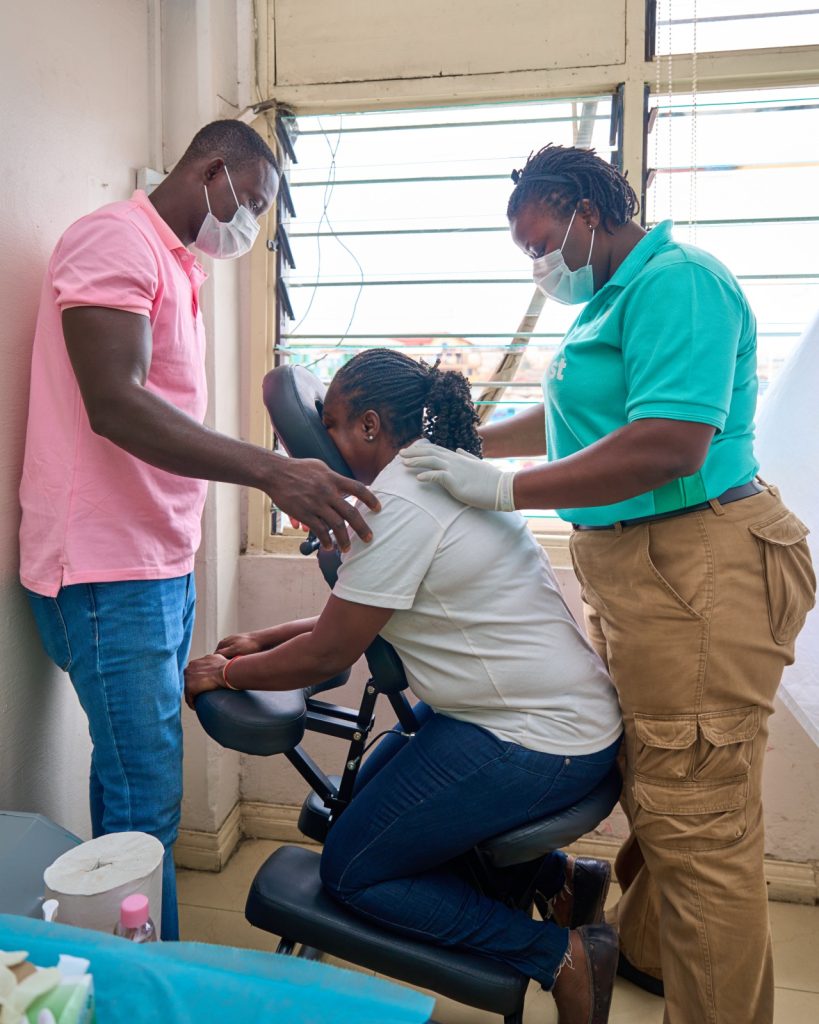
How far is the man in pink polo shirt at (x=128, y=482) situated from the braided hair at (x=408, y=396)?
0.54 feet

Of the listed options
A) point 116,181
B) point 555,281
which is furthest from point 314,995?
point 116,181

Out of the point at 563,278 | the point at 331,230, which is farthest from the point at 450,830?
the point at 331,230

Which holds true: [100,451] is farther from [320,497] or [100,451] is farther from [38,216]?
[38,216]

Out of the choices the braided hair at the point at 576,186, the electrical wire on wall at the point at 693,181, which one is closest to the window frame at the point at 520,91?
the electrical wire on wall at the point at 693,181

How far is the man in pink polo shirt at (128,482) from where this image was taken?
3.98 feet

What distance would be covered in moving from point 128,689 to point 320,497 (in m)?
0.46

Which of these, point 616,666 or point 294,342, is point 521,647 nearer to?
point 616,666

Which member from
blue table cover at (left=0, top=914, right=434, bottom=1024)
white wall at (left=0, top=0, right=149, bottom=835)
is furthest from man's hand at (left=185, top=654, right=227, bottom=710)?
blue table cover at (left=0, top=914, right=434, bottom=1024)

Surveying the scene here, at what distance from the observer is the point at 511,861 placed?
4.20 feet

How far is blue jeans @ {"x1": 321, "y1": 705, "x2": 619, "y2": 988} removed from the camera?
4.13ft

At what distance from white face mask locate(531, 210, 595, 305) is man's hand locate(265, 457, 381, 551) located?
0.57 m

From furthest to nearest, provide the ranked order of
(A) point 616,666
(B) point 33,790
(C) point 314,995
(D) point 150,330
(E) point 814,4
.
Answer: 1. (E) point 814,4
2. (B) point 33,790
3. (A) point 616,666
4. (D) point 150,330
5. (C) point 314,995

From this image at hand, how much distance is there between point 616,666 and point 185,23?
180 centimetres

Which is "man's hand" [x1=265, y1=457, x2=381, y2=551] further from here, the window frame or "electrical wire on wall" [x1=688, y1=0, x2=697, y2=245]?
"electrical wire on wall" [x1=688, y1=0, x2=697, y2=245]
